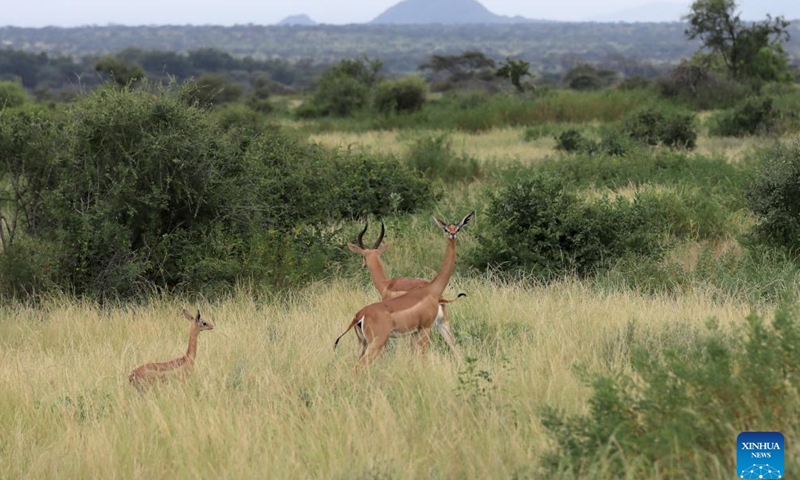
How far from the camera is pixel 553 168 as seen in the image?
51.7ft

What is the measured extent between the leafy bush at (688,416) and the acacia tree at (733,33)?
138 feet

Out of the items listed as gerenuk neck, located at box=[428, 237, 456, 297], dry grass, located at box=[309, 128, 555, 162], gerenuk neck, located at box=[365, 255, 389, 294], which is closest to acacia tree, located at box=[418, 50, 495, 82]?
dry grass, located at box=[309, 128, 555, 162]

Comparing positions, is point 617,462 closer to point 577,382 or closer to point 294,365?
point 577,382

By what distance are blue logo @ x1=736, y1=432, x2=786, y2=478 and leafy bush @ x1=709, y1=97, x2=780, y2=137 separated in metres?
22.1

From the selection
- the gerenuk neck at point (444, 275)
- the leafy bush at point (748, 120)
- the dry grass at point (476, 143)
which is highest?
the gerenuk neck at point (444, 275)

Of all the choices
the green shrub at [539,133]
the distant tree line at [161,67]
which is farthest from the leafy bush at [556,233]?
the distant tree line at [161,67]

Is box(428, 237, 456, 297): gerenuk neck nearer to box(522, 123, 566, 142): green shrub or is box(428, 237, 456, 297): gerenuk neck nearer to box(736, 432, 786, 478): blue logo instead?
box(736, 432, 786, 478): blue logo

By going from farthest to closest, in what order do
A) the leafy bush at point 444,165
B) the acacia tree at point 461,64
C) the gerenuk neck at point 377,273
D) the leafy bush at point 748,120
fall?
the acacia tree at point 461,64, the leafy bush at point 748,120, the leafy bush at point 444,165, the gerenuk neck at point 377,273

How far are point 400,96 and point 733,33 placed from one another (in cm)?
1798

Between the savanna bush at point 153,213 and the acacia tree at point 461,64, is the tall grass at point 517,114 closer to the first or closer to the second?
the savanna bush at point 153,213

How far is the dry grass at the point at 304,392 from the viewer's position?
4.35 metres

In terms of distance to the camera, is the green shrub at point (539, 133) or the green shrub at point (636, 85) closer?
the green shrub at point (539, 133)

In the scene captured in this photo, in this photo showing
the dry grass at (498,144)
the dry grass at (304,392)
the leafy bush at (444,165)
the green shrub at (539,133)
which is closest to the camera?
the dry grass at (304,392)

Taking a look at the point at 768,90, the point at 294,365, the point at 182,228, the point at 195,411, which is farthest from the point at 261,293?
the point at 768,90
